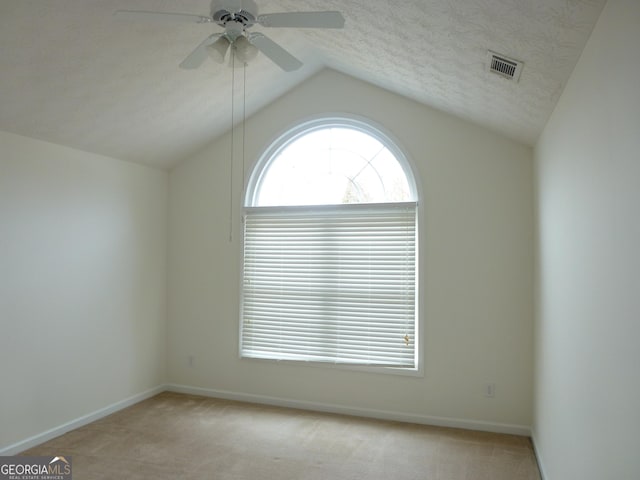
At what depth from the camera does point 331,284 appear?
14.6ft

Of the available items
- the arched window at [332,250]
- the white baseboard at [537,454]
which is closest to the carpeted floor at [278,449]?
the white baseboard at [537,454]

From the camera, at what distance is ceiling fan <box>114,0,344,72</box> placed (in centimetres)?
205

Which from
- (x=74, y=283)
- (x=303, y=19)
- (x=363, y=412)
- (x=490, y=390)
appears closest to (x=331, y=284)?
(x=363, y=412)

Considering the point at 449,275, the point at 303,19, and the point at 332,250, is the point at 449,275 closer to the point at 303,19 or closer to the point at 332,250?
the point at 332,250

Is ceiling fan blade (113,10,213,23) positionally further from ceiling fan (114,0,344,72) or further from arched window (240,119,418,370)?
arched window (240,119,418,370)

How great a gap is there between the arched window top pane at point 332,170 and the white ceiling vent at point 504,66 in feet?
5.61

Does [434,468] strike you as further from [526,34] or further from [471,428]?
[526,34]

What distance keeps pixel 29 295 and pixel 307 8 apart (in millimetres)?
3005

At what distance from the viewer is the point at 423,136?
418 cm

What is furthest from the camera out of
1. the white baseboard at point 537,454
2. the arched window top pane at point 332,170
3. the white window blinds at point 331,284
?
the arched window top pane at point 332,170

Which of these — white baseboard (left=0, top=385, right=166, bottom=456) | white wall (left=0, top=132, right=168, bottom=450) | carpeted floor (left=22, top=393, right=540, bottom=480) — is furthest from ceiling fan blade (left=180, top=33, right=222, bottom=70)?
white baseboard (left=0, top=385, right=166, bottom=456)

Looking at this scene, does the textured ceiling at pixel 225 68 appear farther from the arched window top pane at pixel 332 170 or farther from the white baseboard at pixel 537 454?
the white baseboard at pixel 537 454

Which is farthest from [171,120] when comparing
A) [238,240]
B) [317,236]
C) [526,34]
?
[526,34]

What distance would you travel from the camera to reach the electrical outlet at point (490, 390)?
387cm
